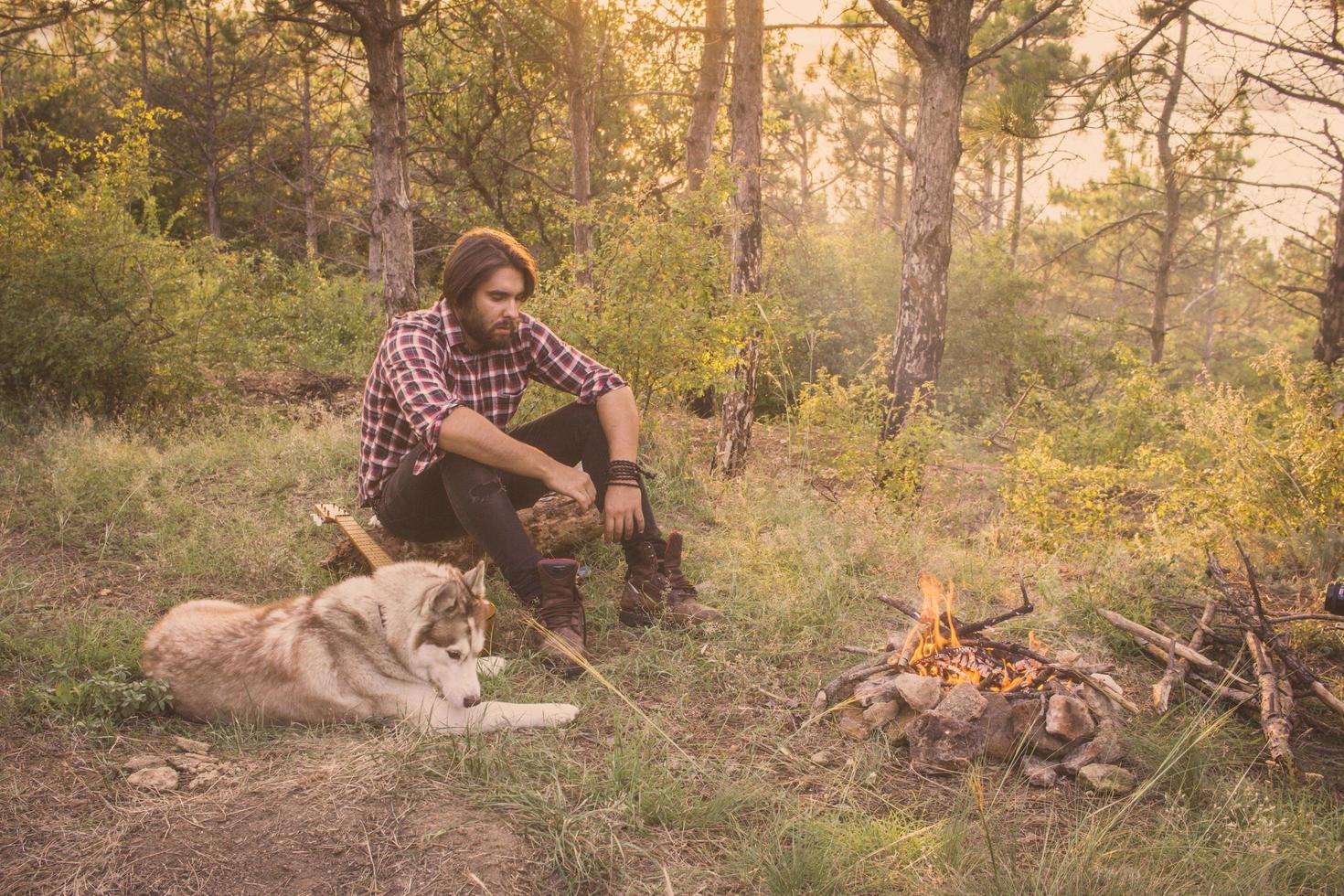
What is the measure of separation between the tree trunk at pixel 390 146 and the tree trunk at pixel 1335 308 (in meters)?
9.21

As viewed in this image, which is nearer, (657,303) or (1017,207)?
(657,303)

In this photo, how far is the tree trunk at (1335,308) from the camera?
8461 millimetres

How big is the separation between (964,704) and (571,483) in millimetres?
1784

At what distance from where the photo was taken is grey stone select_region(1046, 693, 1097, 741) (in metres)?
2.83

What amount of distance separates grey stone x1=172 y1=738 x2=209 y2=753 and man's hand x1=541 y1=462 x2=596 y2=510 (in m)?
1.56

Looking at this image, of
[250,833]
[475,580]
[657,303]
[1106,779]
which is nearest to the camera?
[250,833]

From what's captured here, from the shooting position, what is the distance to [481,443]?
337cm

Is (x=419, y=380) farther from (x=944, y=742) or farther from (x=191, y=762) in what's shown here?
(x=944, y=742)

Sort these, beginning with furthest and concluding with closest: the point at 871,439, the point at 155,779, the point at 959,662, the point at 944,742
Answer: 1. the point at 871,439
2. the point at 959,662
3. the point at 944,742
4. the point at 155,779

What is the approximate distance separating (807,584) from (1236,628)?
1976 millimetres

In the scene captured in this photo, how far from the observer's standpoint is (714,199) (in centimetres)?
630

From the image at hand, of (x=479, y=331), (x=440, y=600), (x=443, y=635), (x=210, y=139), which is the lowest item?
(x=443, y=635)

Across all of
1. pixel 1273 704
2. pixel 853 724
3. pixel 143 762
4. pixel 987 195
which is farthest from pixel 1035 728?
pixel 987 195

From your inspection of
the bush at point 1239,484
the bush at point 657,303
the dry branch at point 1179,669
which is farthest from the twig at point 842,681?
the bush at point 657,303
